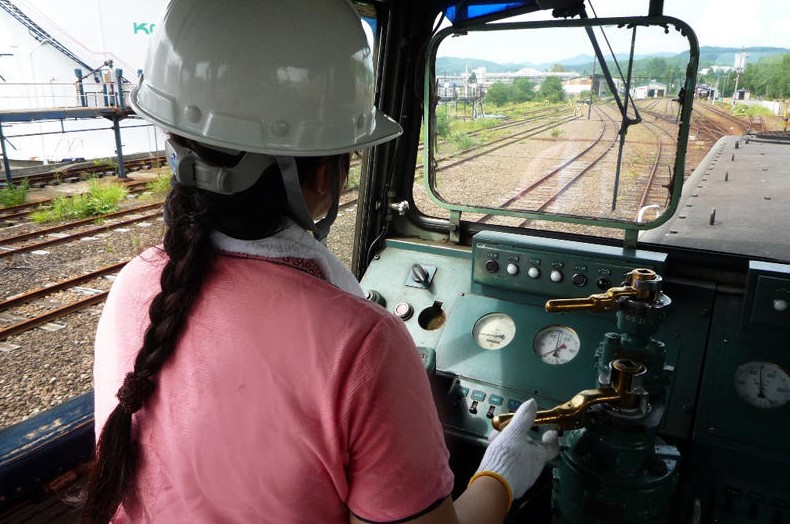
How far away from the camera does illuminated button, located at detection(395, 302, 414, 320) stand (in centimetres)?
236

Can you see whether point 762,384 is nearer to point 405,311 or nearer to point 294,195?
point 405,311

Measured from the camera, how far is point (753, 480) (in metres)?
1.73

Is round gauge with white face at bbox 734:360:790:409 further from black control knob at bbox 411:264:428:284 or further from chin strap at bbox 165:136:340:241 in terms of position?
chin strap at bbox 165:136:340:241

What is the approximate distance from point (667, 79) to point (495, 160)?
0.70 meters

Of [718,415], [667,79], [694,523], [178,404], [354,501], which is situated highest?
[667,79]

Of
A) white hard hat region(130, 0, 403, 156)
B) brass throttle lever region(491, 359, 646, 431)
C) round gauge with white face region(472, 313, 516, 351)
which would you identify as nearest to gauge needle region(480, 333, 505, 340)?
round gauge with white face region(472, 313, 516, 351)

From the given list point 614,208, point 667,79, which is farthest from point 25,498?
point 667,79

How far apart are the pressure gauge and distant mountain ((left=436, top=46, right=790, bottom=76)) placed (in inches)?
37.3

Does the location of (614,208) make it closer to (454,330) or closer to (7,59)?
(454,330)

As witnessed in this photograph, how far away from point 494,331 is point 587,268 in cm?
40

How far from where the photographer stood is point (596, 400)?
1349mm

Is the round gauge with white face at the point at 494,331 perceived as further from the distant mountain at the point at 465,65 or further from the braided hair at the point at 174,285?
the braided hair at the point at 174,285

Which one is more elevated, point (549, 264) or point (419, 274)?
point (549, 264)

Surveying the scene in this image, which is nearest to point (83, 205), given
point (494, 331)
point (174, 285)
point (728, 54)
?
point (494, 331)
